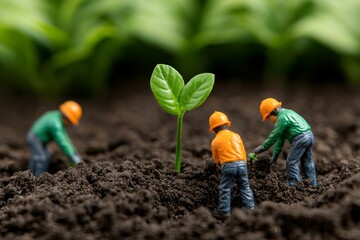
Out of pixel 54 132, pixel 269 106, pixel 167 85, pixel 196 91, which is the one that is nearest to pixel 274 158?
pixel 269 106

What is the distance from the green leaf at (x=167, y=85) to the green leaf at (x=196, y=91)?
0.15 ft

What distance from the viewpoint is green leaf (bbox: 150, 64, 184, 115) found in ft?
11.3

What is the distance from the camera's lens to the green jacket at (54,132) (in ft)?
13.9

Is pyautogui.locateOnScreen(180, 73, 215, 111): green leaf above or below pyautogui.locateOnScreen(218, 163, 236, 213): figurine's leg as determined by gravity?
above

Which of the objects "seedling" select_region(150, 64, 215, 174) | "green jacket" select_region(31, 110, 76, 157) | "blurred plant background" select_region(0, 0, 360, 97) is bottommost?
"seedling" select_region(150, 64, 215, 174)

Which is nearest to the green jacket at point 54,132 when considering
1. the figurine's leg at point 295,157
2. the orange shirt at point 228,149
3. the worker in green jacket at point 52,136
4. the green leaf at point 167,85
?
the worker in green jacket at point 52,136

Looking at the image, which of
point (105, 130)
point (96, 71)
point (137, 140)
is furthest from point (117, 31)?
point (137, 140)

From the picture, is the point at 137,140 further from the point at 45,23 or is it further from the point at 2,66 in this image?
the point at 2,66

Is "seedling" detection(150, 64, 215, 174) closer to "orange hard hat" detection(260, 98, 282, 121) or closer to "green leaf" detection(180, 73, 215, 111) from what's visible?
"green leaf" detection(180, 73, 215, 111)

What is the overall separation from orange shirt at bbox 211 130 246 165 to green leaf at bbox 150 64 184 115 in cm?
34

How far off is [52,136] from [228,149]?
5.10ft

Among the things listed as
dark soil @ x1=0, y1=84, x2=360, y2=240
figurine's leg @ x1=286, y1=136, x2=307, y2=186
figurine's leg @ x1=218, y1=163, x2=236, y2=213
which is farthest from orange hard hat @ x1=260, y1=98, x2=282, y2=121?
figurine's leg @ x1=218, y1=163, x2=236, y2=213

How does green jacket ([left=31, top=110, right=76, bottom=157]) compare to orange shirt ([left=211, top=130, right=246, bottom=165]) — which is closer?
orange shirt ([left=211, top=130, right=246, bottom=165])

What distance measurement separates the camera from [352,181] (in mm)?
3242
